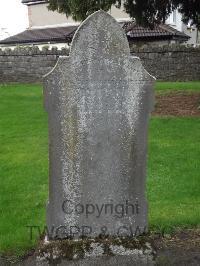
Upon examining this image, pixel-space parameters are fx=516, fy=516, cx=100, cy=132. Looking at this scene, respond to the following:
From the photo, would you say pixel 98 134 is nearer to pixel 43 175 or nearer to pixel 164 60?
pixel 43 175

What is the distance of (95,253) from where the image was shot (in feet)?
15.3

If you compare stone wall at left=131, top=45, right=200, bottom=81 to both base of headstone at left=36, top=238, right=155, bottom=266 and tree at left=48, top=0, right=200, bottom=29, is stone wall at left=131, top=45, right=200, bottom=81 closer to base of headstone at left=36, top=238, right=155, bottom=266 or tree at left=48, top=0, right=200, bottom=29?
tree at left=48, top=0, right=200, bottom=29

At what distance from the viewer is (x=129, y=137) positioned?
4.64 m

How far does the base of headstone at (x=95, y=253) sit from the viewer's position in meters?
4.62

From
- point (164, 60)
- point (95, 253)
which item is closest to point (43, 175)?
point (95, 253)

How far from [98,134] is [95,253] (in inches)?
42.4

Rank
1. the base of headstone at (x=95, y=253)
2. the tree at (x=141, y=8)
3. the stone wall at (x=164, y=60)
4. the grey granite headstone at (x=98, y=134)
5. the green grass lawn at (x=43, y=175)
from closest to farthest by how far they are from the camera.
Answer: the grey granite headstone at (x=98, y=134)
the base of headstone at (x=95, y=253)
the green grass lawn at (x=43, y=175)
the tree at (x=141, y=8)
the stone wall at (x=164, y=60)

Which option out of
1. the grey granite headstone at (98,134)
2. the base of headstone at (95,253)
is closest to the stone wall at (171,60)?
the grey granite headstone at (98,134)

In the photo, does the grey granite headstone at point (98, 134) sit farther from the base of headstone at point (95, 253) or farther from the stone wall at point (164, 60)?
the stone wall at point (164, 60)

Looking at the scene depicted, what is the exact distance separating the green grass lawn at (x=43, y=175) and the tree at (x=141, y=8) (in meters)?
3.62

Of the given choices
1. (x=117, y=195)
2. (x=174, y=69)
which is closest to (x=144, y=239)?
(x=117, y=195)

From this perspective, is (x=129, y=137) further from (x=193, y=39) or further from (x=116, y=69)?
(x=193, y=39)

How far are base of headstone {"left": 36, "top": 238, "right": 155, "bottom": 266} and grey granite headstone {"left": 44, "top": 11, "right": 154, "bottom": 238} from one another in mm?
154

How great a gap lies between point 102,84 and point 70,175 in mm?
869
